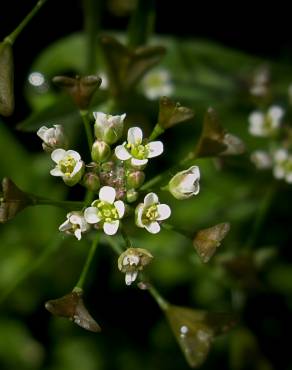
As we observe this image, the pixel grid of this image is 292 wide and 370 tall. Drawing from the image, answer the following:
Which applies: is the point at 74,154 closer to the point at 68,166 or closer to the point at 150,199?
the point at 68,166

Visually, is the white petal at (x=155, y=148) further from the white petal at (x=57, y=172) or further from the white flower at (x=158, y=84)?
the white flower at (x=158, y=84)

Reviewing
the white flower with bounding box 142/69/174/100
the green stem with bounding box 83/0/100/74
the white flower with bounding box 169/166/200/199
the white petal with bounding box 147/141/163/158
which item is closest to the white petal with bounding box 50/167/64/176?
the white petal with bounding box 147/141/163/158

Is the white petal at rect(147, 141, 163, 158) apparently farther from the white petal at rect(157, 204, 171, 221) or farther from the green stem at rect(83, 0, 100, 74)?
the green stem at rect(83, 0, 100, 74)

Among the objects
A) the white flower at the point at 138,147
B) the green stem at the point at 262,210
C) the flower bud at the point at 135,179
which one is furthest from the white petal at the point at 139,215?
the green stem at the point at 262,210

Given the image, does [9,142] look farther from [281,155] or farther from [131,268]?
[131,268]

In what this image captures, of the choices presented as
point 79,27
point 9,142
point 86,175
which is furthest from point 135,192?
point 79,27

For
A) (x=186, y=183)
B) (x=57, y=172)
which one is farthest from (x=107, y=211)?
(x=186, y=183)
